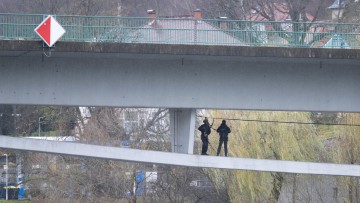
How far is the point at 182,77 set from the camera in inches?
→ 803

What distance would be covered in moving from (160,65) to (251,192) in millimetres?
13088

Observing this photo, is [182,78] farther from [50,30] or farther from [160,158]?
[50,30]

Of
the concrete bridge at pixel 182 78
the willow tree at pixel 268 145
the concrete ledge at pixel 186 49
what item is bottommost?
the willow tree at pixel 268 145

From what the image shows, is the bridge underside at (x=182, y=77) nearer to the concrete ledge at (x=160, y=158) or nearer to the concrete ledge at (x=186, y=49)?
the concrete ledge at (x=186, y=49)

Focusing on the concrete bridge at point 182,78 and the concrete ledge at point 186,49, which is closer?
the concrete ledge at point 186,49

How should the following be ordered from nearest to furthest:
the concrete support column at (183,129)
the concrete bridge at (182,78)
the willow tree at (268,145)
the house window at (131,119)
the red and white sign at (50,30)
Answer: the red and white sign at (50,30), the concrete bridge at (182,78), the concrete support column at (183,129), the willow tree at (268,145), the house window at (131,119)

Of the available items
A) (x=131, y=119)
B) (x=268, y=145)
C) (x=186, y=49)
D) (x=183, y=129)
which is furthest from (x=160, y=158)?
(x=131, y=119)

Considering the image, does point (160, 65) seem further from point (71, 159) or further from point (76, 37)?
point (71, 159)

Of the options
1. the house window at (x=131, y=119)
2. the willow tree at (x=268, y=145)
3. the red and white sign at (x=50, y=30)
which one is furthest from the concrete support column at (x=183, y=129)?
the house window at (x=131, y=119)

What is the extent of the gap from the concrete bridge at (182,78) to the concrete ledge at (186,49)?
2cm

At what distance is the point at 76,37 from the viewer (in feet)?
65.4

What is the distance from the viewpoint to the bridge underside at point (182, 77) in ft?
64.8

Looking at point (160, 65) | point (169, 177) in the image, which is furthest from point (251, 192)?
point (160, 65)

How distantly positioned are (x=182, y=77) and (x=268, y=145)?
12841mm
